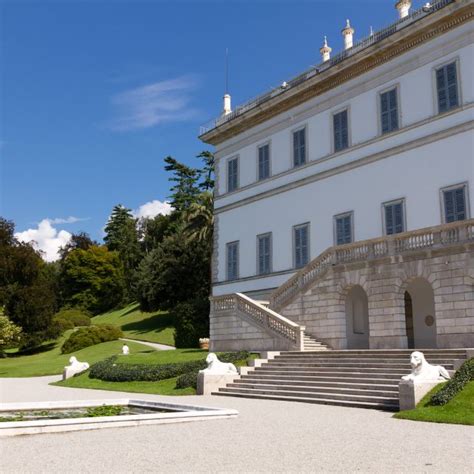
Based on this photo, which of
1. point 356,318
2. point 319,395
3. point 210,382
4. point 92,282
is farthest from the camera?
point 92,282

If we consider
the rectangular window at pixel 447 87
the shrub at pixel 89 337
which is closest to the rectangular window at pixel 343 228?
the rectangular window at pixel 447 87

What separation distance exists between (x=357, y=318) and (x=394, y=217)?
423 cm

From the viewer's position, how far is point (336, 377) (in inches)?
691

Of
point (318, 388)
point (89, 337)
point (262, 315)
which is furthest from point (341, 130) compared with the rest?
point (89, 337)

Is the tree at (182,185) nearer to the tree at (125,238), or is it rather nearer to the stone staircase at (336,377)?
the tree at (125,238)

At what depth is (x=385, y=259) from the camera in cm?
2069

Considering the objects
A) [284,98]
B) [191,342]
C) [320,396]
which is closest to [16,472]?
[320,396]

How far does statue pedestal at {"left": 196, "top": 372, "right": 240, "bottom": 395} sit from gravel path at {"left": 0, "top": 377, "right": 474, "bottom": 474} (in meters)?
6.47

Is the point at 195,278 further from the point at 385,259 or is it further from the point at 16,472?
the point at 16,472

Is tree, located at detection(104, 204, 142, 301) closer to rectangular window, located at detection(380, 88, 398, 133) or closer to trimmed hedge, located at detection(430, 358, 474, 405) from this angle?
rectangular window, located at detection(380, 88, 398, 133)

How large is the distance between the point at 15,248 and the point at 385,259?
39003 millimetres

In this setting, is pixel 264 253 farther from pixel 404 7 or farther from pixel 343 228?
pixel 404 7

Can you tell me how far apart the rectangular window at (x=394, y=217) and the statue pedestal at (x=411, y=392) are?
10062mm

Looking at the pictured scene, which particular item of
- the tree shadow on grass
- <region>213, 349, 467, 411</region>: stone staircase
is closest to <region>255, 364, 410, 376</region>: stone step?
<region>213, 349, 467, 411</region>: stone staircase
